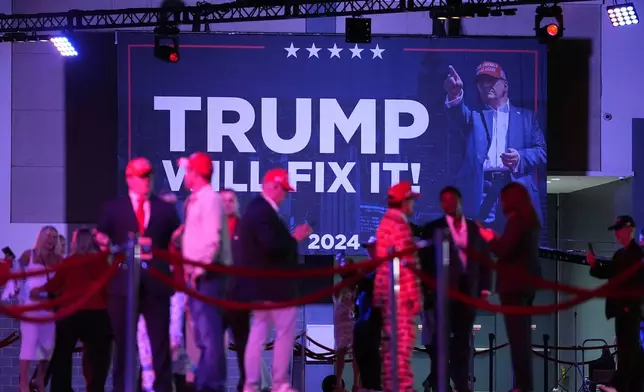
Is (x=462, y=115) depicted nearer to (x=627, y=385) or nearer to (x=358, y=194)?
(x=358, y=194)

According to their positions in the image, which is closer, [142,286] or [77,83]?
[142,286]

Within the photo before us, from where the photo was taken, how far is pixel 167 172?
14688 mm

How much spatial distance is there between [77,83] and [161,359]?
9.57m

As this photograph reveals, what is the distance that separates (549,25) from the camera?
14516mm

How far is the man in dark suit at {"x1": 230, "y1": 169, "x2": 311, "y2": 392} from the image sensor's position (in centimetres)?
737

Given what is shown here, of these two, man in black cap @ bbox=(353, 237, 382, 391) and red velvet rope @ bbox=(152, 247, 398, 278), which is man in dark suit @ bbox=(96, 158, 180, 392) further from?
man in black cap @ bbox=(353, 237, 382, 391)

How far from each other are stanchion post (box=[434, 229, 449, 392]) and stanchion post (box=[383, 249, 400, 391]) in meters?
0.32

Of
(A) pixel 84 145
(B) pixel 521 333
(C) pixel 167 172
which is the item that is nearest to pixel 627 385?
(B) pixel 521 333

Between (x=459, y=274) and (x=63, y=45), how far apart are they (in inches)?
328

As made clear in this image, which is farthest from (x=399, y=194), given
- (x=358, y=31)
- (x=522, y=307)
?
(x=358, y=31)

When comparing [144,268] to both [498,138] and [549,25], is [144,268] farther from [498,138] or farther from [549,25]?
[549,25]

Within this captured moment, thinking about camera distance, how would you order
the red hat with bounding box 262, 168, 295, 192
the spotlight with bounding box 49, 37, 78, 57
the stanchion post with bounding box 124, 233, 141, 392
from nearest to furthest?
1. the stanchion post with bounding box 124, 233, 141, 392
2. the red hat with bounding box 262, 168, 295, 192
3. the spotlight with bounding box 49, 37, 78, 57

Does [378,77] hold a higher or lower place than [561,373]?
higher

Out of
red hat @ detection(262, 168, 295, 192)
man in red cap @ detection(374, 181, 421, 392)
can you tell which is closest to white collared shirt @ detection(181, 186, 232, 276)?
red hat @ detection(262, 168, 295, 192)
